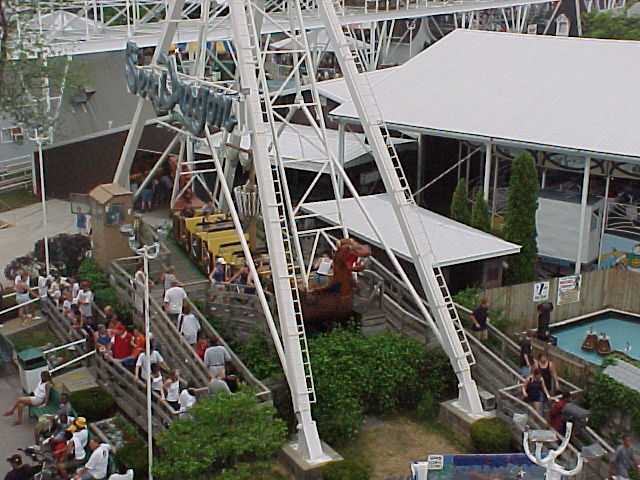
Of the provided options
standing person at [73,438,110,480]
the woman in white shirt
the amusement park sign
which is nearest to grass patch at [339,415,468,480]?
standing person at [73,438,110,480]

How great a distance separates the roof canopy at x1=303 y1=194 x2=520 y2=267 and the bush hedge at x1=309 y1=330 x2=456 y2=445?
11.1ft

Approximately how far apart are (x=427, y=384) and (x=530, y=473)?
12.9 ft

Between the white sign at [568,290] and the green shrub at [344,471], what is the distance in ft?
27.4

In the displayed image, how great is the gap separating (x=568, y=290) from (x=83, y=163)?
16536 mm

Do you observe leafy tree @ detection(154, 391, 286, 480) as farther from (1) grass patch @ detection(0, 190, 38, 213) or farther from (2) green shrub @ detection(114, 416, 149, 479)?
(1) grass patch @ detection(0, 190, 38, 213)

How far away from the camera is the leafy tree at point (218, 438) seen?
Result: 14.7m

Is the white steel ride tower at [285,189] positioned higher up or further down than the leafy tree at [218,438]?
higher up

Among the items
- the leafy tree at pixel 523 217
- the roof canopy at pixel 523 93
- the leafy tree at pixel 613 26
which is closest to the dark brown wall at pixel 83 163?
the roof canopy at pixel 523 93

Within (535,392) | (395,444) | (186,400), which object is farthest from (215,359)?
(535,392)

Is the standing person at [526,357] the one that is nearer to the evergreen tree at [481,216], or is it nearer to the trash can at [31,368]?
the evergreen tree at [481,216]

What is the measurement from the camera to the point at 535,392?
56.1 feet

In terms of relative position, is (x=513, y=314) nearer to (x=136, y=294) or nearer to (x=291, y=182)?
(x=136, y=294)

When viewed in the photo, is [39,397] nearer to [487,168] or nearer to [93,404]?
[93,404]

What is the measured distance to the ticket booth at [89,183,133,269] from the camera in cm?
2292
